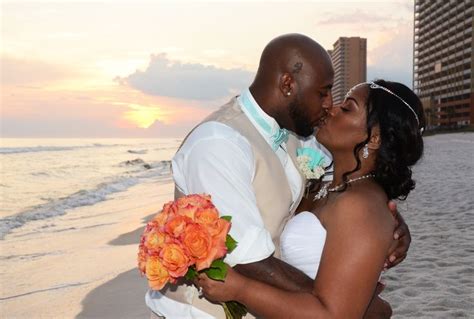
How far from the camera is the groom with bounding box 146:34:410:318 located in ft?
8.00

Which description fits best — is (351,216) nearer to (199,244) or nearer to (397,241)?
(397,241)

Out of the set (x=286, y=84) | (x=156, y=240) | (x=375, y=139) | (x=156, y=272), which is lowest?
(x=156, y=272)

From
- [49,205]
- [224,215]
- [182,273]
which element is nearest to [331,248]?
[224,215]

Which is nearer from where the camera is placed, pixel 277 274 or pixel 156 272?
pixel 156 272

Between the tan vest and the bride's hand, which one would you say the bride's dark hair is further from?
the bride's hand

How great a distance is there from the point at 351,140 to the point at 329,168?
683 mm

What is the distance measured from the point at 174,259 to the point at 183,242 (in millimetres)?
72

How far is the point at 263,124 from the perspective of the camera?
280cm

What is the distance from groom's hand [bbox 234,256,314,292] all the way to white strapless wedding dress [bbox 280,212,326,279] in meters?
0.22

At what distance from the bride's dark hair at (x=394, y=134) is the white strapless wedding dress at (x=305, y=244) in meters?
0.37

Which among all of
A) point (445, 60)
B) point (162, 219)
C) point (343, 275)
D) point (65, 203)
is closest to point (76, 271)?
point (343, 275)

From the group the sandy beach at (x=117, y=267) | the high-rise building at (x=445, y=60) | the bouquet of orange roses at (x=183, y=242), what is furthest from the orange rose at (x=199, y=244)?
the high-rise building at (x=445, y=60)

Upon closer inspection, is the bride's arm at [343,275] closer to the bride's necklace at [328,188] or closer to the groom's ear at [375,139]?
the bride's necklace at [328,188]

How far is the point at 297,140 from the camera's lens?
3.50 meters
